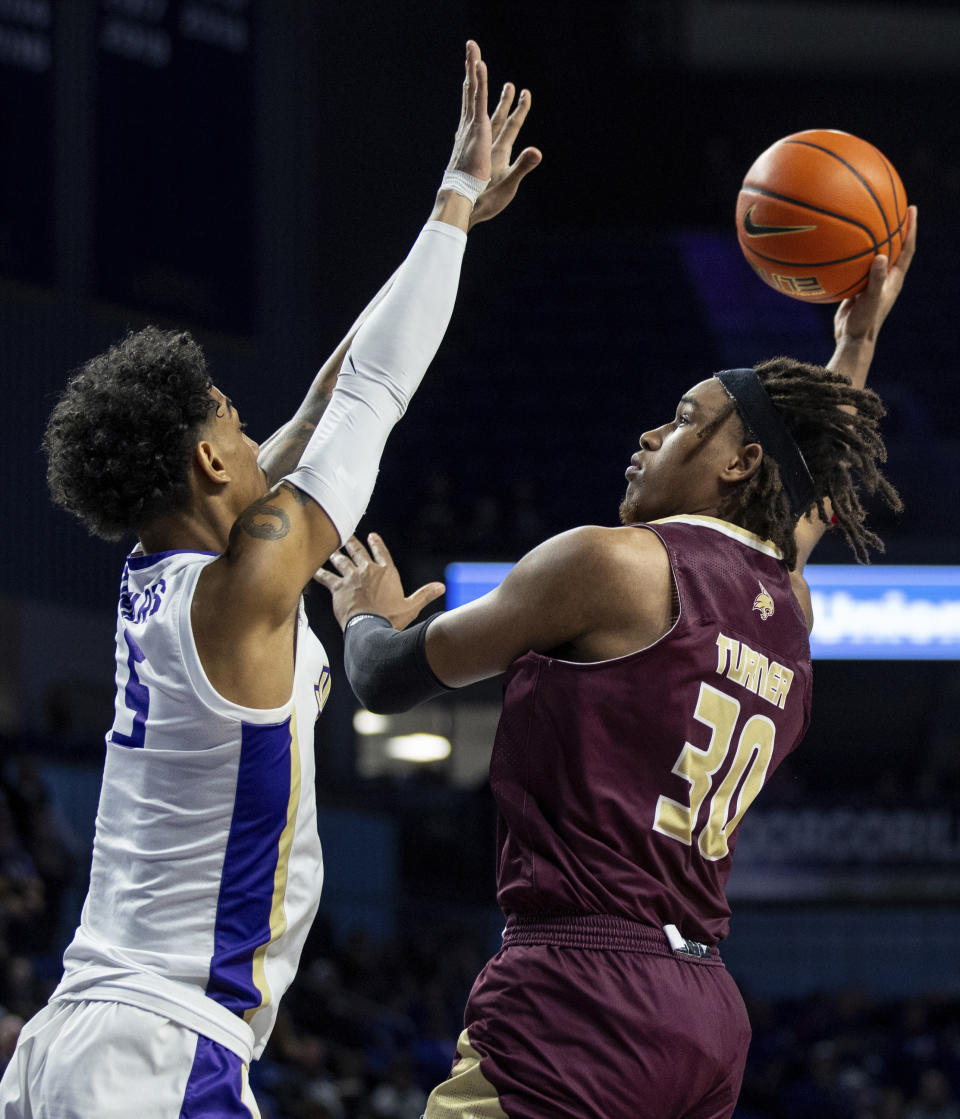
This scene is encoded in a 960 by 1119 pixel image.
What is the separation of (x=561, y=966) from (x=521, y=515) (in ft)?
42.3

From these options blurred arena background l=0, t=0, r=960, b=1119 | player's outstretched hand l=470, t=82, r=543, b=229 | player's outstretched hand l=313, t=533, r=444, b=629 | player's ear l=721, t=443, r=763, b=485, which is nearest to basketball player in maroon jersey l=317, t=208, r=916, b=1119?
player's ear l=721, t=443, r=763, b=485

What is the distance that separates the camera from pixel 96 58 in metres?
13.8

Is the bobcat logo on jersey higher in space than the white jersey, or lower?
higher

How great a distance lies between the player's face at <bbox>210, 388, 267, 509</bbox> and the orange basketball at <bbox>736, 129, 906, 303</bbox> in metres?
1.64

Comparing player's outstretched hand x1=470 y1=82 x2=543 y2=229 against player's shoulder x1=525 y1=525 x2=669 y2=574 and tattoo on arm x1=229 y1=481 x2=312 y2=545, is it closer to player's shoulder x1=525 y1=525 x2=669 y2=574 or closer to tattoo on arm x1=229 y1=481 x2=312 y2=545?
player's shoulder x1=525 y1=525 x2=669 y2=574


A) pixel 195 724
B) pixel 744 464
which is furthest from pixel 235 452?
pixel 744 464

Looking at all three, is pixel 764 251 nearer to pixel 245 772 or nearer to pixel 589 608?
pixel 589 608

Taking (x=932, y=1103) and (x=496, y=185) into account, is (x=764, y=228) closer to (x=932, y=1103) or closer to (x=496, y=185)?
(x=496, y=185)

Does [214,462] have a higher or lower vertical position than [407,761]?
higher

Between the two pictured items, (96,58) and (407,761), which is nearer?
(96,58)

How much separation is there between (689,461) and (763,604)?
300mm

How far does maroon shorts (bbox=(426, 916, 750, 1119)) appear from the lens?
2467 millimetres

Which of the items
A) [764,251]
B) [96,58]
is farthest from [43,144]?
[764,251]

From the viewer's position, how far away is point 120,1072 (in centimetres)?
224
